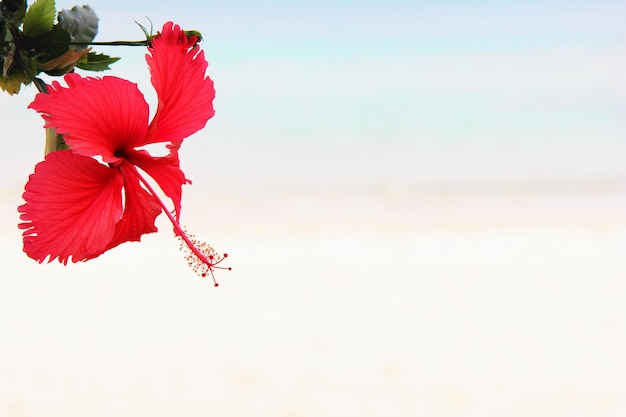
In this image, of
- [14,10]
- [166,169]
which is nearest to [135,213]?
[166,169]

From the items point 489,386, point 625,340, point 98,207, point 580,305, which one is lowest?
point 98,207

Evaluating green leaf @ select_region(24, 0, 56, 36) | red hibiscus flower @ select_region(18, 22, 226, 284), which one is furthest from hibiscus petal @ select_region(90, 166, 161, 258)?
green leaf @ select_region(24, 0, 56, 36)

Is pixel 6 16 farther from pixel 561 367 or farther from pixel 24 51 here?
pixel 561 367

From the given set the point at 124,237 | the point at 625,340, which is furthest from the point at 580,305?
the point at 124,237

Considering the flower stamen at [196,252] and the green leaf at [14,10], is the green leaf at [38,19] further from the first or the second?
the flower stamen at [196,252]

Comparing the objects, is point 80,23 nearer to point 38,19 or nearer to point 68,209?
point 38,19

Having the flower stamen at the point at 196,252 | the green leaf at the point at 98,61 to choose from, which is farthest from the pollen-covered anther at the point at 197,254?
the green leaf at the point at 98,61
